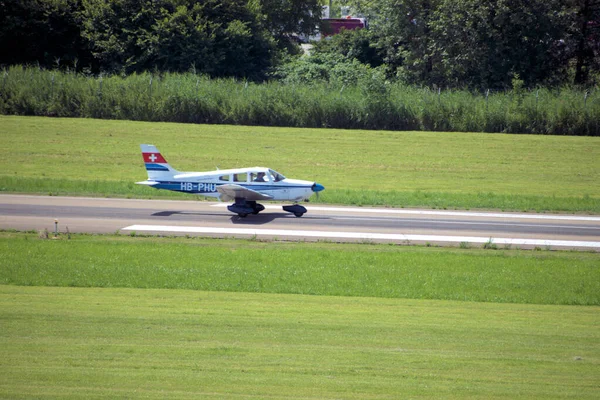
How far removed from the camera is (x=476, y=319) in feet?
49.1

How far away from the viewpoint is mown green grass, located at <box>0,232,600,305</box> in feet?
57.3

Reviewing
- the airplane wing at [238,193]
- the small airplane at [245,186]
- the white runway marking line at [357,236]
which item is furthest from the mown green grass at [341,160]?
the white runway marking line at [357,236]

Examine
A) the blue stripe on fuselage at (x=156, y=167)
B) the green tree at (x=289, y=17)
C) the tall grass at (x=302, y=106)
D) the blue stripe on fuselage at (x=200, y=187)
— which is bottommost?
the blue stripe on fuselage at (x=200, y=187)

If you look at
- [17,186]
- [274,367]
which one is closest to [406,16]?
[17,186]

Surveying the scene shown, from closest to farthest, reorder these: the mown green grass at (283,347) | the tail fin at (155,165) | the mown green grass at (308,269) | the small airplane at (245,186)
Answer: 1. the mown green grass at (283,347)
2. the mown green grass at (308,269)
3. the small airplane at (245,186)
4. the tail fin at (155,165)

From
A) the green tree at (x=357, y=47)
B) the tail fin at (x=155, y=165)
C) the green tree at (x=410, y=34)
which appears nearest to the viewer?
the tail fin at (x=155, y=165)

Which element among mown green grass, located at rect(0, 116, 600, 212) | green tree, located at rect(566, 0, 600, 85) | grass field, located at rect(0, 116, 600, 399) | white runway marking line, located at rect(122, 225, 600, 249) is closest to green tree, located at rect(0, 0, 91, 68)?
mown green grass, located at rect(0, 116, 600, 212)

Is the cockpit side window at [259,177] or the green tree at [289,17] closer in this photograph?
the cockpit side window at [259,177]

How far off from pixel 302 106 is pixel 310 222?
2511 cm

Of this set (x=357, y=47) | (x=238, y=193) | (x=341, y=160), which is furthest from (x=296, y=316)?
(x=357, y=47)

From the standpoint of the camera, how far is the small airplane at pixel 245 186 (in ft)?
90.0

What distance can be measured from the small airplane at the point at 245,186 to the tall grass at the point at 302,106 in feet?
76.0

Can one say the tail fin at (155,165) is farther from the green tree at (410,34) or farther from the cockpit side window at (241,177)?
the green tree at (410,34)

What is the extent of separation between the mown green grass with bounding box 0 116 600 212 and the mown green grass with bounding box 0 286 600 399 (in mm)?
16316
